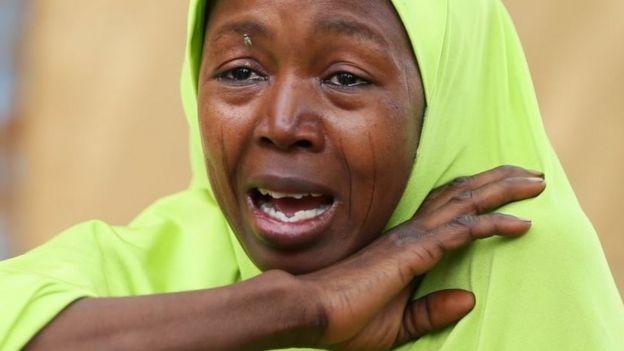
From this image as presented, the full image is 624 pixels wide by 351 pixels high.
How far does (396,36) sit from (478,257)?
15.4 inches

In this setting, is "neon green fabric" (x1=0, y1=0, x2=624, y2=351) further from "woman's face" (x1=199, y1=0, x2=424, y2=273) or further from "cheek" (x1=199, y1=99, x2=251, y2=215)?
"cheek" (x1=199, y1=99, x2=251, y2=215)

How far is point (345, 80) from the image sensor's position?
2373 mm

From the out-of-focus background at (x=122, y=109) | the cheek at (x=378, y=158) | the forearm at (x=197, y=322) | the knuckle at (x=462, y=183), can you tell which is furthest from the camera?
the out-of-focus background at (x=122, y=109)

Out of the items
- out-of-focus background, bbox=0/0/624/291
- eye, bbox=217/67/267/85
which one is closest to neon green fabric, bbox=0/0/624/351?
eye, bbox=217/67/267/85

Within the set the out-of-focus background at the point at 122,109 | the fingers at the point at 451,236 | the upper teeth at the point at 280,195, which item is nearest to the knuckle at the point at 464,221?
the fingers at the point at 451,236

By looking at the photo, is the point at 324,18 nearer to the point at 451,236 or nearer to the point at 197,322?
the point at 451,236

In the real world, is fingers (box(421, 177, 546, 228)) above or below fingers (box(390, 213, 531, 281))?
above

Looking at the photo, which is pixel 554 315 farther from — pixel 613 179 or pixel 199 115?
pixel 613 179

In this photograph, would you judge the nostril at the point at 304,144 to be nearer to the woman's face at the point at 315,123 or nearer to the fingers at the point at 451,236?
the woman's face at the point at 315,123

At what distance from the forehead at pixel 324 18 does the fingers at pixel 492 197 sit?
0.92ft

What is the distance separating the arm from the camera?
2.26m

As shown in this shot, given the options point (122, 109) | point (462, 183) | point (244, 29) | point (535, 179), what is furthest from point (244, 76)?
point (122, 109)

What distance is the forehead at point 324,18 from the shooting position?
2.34m

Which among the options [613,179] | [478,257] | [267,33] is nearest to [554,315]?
[478,257]
